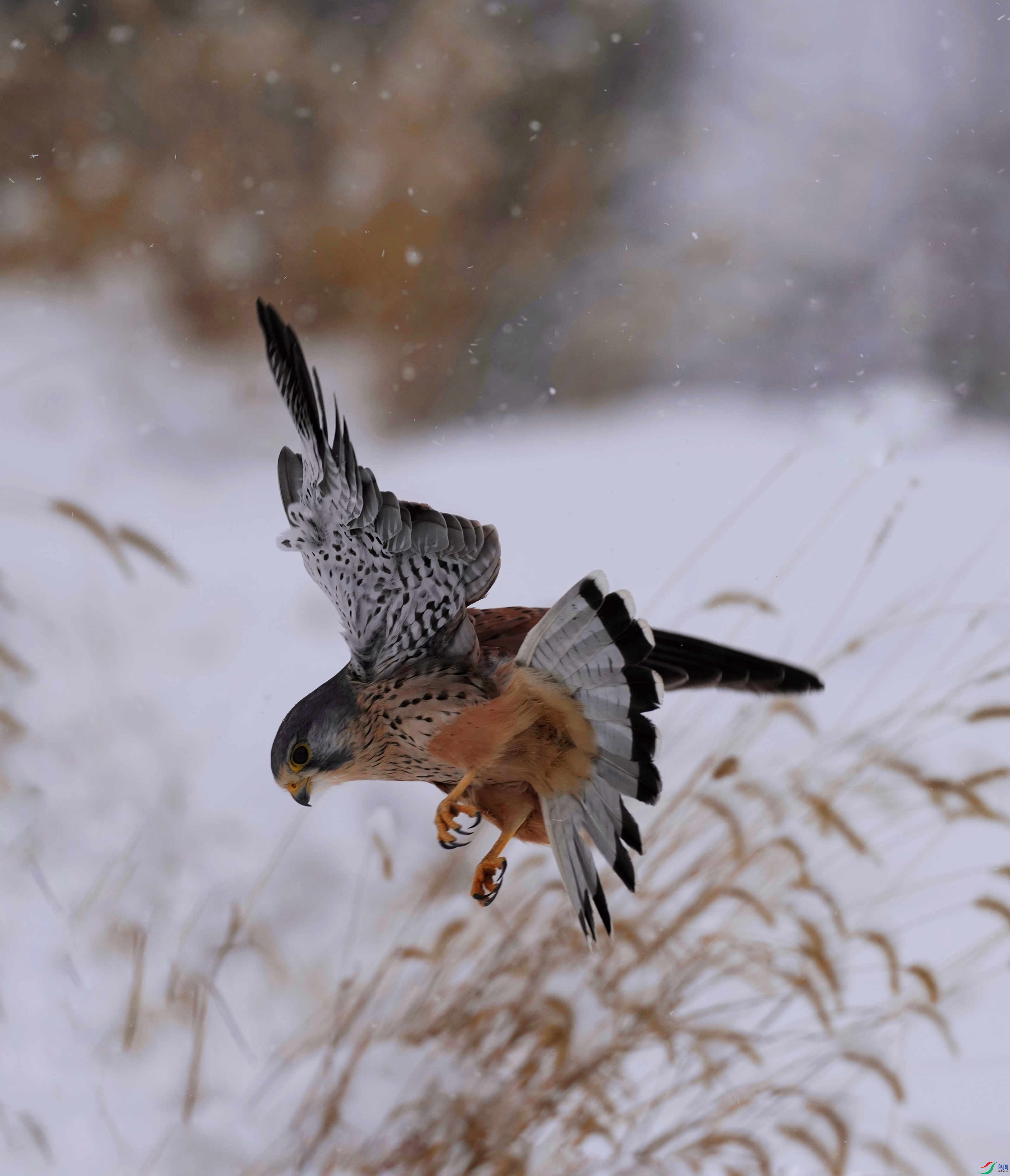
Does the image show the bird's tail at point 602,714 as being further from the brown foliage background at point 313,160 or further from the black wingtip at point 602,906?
the brown foliage background at point 313,160

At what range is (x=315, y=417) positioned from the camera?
529mm

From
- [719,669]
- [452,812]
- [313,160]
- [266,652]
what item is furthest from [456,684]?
[313,160]

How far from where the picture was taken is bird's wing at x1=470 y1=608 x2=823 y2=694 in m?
0.65

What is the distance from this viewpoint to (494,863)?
63 centimetres

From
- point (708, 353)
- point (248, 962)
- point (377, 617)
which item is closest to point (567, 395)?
point (708, 353)

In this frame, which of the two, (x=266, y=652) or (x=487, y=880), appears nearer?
(x=487, y=880)

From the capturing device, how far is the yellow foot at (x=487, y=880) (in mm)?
628

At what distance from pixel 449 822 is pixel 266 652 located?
805 millimetres

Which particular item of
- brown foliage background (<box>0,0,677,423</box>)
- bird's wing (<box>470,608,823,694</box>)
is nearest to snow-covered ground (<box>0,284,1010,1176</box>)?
brown foliage background (<box>0,0,677,423</box>)

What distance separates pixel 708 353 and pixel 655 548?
479mm

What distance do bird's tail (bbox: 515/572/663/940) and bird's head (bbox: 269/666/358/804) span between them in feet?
0.37

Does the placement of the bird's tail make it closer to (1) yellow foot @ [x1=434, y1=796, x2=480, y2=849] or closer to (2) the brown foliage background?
(1) yellow foot @ [x1=434, y1=796, x2=480, y2=849]

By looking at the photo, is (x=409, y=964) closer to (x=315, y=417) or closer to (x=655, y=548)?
(x=655, y=548)

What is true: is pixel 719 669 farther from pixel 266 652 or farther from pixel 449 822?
pixel 266 652
